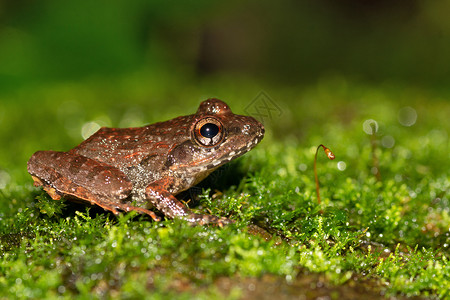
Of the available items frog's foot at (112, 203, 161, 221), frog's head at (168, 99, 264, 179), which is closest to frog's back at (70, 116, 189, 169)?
Result: frog's head at (168, 99, 264, 179)

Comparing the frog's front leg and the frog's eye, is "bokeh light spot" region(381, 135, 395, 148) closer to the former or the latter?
the frog's eye

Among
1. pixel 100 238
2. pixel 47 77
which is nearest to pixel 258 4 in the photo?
pixel 47 77

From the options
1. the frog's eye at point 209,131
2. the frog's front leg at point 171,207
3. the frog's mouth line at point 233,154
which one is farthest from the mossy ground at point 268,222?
the frog's eye at point 209,131

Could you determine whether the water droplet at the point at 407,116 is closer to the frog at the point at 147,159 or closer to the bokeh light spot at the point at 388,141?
the bokeh light spot at the point at 388,141

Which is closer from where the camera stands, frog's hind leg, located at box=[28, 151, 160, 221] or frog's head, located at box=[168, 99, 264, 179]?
frog's hind leg, located at box=[28, 151, 160, 221]

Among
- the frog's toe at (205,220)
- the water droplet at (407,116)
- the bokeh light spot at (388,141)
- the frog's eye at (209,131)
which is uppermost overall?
the water droplet at (407,116)

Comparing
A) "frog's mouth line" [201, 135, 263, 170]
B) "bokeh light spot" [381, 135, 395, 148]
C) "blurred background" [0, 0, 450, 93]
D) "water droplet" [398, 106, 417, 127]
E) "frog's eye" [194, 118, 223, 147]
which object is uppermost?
"blurred background" [0, 0, 450, 93]
